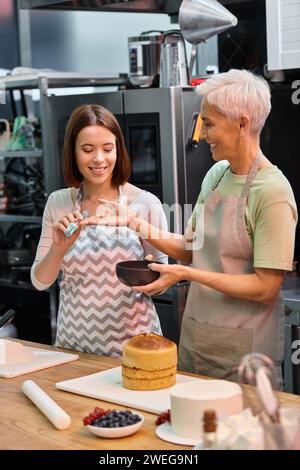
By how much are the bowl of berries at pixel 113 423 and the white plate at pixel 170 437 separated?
46mm

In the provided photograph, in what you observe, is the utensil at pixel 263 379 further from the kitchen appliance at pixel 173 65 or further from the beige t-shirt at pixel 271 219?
the kitchen appliance at pixel 173 65

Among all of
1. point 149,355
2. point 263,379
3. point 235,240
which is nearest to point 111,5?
point 235,240

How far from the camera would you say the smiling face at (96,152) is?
256 centimetres

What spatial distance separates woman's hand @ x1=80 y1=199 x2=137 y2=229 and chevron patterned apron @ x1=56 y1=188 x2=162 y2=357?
7 centimetres

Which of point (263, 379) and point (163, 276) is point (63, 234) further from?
point (263, 379)

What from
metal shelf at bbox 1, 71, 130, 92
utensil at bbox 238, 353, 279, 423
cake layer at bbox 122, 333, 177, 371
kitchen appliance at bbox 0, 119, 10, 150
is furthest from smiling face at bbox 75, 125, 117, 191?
kitchen appliance at bbox 0, 119, 10, 150

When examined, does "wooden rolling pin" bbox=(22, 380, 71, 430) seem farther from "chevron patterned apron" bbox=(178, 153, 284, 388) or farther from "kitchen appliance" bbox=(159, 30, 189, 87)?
"kitchen appliance" bbox=(159, 30, 189, 87)

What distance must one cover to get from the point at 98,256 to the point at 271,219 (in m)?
0.59

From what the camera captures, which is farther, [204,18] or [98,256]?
[204,18]

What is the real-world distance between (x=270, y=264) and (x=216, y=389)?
0.57m

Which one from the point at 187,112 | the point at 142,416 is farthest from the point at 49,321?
the point at 142,416

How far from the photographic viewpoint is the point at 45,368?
93.4 inches

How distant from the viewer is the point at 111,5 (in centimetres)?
411

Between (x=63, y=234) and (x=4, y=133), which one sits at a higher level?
(x=4, y=133)
